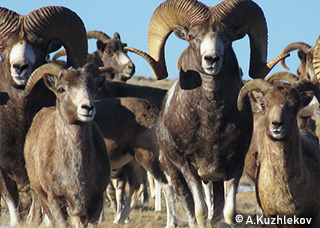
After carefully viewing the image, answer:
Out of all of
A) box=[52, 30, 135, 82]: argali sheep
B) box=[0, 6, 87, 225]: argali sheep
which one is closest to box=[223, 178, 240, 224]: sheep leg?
box=[0, 6, 87, 225]: argali sheep

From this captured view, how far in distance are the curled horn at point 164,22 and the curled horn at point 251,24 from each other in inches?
9.5

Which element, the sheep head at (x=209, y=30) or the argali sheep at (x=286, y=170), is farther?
the sheep head at (x=209, y=30)

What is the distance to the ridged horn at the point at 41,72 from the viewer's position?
13473mm

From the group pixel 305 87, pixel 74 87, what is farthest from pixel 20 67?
pixel 305 87

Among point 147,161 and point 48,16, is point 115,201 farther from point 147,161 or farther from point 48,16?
point 48,16

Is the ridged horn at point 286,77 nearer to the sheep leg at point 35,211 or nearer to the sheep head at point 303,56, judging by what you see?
the sheep leg at point 35,211

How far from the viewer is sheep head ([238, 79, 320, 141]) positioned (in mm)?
12133

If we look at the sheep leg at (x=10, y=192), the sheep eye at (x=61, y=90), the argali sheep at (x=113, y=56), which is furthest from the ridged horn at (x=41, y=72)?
the argali sheep at (x=113, y=56)

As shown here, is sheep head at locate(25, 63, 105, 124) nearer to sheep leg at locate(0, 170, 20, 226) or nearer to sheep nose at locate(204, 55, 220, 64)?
sheep nose at locate(204, 55, 220, 64)

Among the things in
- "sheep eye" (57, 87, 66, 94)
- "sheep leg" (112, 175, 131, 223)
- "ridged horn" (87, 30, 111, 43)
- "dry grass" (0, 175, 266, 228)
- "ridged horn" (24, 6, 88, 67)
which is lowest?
"dry grass" (0, 175, 266, 228)

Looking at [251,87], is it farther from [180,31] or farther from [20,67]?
[20,67]

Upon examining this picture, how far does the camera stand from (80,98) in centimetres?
1256

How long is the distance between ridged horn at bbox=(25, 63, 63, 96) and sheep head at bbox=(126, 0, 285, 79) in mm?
1886

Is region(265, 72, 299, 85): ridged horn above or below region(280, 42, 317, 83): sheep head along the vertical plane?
below
